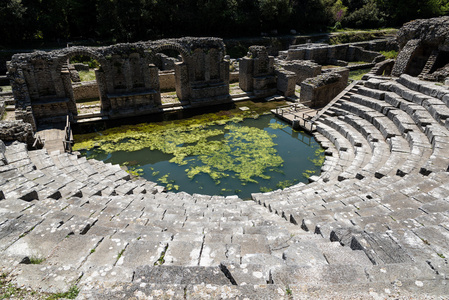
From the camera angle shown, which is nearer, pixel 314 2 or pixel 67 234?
pixel 67 234

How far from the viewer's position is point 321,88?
1709 centimetres

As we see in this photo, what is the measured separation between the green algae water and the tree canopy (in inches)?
840

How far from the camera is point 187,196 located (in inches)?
362

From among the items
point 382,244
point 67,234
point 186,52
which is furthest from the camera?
point 186,52

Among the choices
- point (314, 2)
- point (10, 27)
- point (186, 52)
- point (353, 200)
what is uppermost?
point (314, 2)

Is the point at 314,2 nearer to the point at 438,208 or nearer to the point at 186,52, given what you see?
the point at 186,52

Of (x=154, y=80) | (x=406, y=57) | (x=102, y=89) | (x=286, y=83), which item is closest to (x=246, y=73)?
(x=286, y=83)

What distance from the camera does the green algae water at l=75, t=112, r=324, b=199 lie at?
10.6 m

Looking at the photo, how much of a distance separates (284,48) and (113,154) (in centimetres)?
3027

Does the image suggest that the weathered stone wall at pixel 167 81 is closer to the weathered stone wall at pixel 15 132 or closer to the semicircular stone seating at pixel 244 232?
the semicircular stone seating at pixel 244 232

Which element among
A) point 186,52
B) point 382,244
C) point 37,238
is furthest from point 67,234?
point 186,52

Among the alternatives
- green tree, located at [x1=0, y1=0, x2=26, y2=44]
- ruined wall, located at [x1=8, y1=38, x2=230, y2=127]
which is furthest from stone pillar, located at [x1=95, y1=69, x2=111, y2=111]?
green tree, located at [x1=0, y1=0, x2=26, y2=44]

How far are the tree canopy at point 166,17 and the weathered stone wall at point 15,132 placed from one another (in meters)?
24.7

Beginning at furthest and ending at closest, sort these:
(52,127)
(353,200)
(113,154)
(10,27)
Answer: (10,27) → (52,127) → (113,154) → (353,200)
